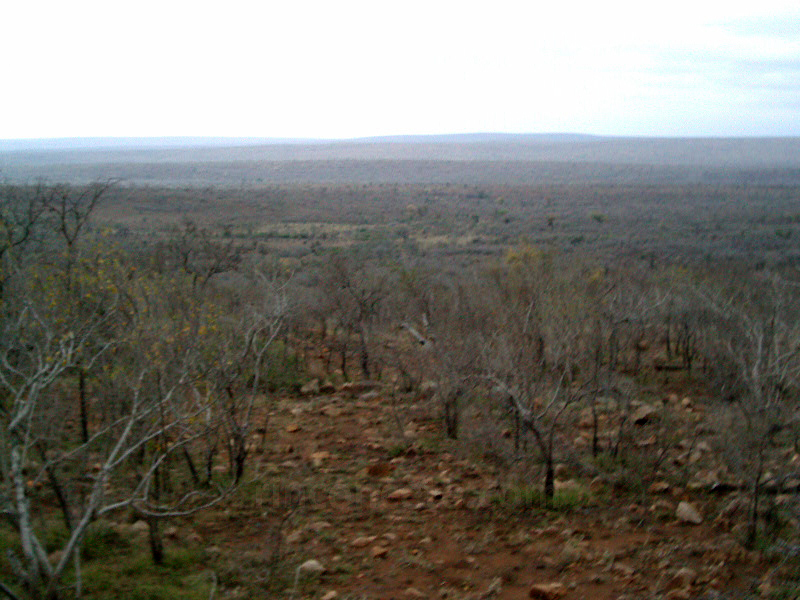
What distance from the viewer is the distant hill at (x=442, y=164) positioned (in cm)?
7050

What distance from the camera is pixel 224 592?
5941 millimetres

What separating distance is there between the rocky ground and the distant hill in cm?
3914

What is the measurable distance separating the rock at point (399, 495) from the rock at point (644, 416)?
171 inches

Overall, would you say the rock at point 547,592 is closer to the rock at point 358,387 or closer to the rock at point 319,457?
the rock at point 319,457

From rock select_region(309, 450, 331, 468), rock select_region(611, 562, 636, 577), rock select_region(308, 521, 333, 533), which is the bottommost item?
rock select_region(309, 450, 331, 468)

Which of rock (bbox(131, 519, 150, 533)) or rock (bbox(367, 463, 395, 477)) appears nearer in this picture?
rock (bbox(131, 519, 150, 533))

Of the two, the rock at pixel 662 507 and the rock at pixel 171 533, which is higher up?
the rock at pixel 171 533

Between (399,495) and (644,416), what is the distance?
4.74 metres

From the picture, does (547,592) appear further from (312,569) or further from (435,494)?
(435,494)

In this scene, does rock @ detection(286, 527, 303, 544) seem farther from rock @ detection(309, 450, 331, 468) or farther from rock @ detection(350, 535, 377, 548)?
rock @ detection(309, 450, 331, 468)

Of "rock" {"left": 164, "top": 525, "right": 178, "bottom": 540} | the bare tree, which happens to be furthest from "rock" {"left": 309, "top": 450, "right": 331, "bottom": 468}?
the bare tree

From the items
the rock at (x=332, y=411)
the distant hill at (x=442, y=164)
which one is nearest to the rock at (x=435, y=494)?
the rock at (x=332, y=411)

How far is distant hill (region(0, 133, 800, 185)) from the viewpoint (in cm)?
7050

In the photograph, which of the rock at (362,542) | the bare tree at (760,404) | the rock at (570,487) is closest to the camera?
the rock at (362,542)
